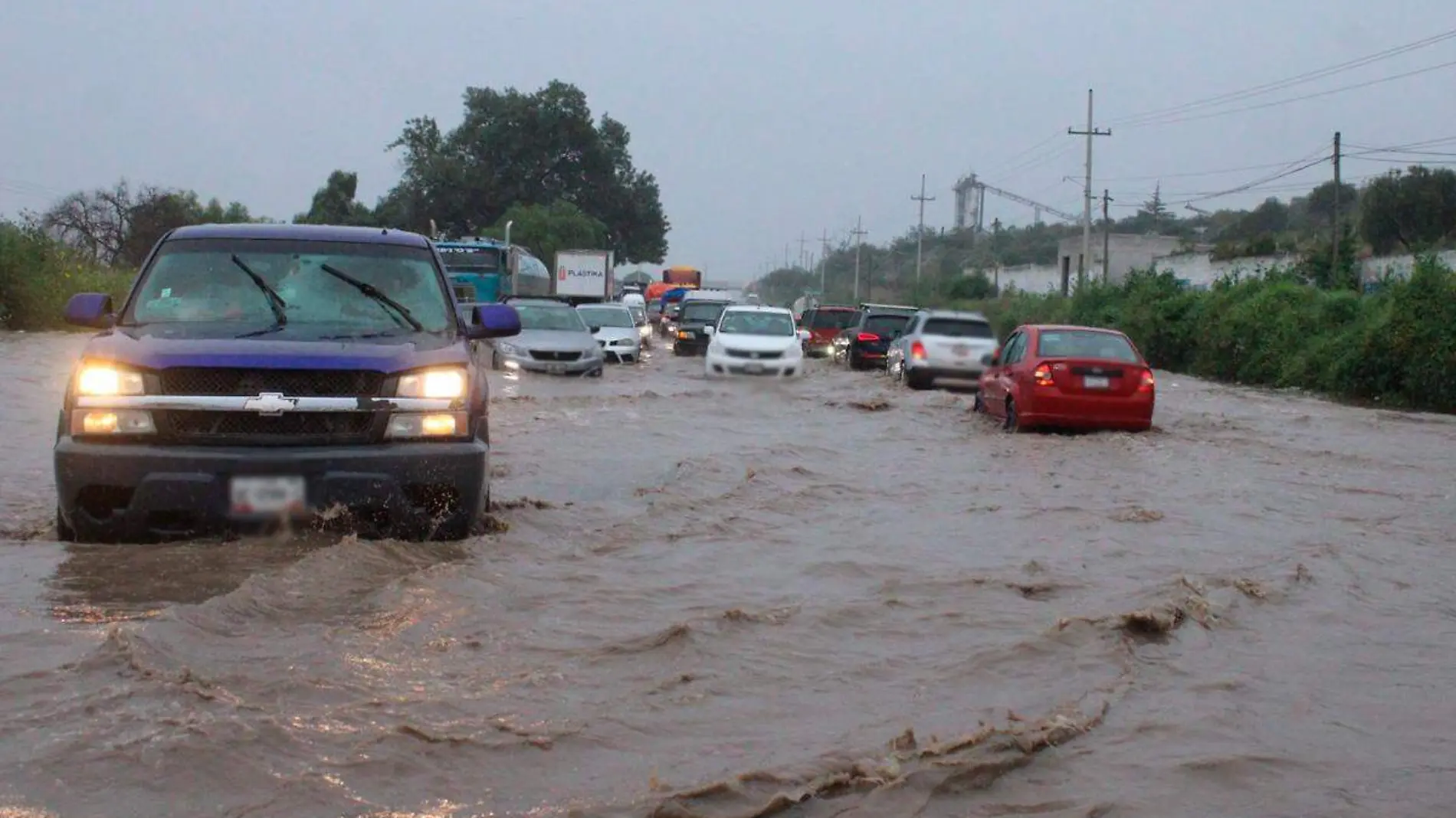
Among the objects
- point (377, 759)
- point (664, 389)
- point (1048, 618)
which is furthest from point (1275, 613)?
point (664, 389)

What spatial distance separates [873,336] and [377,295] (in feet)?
75.0

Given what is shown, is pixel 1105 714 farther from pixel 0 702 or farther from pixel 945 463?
pixel 945 463

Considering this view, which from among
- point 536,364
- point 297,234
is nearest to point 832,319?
point 536,364

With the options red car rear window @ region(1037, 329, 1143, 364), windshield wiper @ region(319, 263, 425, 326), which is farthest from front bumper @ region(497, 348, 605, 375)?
windshield wiper @ region(319, 263, 425, 326)

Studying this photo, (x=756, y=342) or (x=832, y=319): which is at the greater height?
(x=832, y=319)

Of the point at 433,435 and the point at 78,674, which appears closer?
the point at 78,674

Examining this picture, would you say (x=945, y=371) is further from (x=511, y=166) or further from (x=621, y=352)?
(x=511, y=166)

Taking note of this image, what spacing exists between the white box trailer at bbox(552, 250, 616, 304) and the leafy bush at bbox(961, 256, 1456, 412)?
16.1 metres

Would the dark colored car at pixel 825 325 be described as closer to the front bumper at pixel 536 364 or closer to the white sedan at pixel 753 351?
the white sedan at pixel 753 351

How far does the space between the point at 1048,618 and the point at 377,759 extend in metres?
3.45

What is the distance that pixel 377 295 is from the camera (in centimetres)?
752

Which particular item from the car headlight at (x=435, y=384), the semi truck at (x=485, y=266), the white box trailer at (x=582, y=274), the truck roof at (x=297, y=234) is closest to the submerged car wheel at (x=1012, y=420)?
the truck roof at (x=297, y=234)

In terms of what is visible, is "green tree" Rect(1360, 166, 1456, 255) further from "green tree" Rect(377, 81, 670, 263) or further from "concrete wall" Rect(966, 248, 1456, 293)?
"green tree" Rect(377, 81, 670, 263)

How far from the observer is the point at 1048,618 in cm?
657
